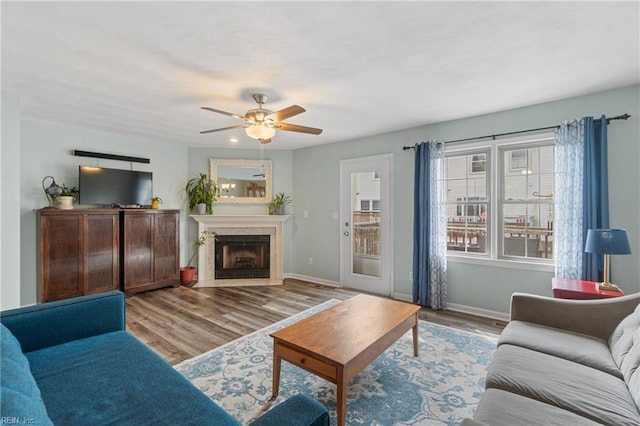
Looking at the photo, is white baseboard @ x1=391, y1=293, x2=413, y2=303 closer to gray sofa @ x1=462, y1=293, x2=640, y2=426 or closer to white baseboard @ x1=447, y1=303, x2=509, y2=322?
white baseboard @ x1=447, y1=303, x2=509, y2=322

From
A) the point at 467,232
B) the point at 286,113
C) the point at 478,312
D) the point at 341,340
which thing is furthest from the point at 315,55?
the point at 478,312

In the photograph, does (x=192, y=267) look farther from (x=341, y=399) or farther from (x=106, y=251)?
A: (x=341, y=399)

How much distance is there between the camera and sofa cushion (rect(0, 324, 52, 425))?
34.4 inches

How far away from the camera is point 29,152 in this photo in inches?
155

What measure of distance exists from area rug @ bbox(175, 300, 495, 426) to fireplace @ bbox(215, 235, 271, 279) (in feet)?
8.43

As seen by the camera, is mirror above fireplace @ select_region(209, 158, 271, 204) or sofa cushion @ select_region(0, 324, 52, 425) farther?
mirror above fireplace @ select_region(209, 158, 271, 204)

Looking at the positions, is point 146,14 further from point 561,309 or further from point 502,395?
point 561,309

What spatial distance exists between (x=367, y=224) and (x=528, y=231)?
2166mm

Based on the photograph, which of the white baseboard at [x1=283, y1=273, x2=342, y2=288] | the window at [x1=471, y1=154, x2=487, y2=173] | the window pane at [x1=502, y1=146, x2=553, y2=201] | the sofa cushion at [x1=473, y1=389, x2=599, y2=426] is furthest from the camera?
the white baseboard at [x1=283, y1=273, x2=342, y2=288]

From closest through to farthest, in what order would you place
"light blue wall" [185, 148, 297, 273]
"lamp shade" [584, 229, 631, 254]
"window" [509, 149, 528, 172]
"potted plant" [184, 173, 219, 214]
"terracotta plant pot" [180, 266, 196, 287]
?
1. "lamp shade" [584, 229, 631, 254]
2. "window" [509, 149, 528, 172]
3. "terracotta plant pot" [180, 266, 196, 287]
4. "potted plant" [184, 173, 219, 214]
5. "light blue wall" [185, 148, 297, 273]

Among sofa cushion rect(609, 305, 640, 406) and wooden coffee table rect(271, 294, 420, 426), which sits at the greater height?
sofa cushion rect(609, 305, 640, 406)

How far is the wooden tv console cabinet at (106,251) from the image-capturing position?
3.78 metres

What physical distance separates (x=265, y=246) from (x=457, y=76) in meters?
4.14

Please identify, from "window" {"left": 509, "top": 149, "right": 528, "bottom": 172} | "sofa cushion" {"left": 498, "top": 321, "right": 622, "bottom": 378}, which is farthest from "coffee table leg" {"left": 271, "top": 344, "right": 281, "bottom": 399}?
"window" {"left": 509, "top": 149, "right": 528, "bottom": 172}
